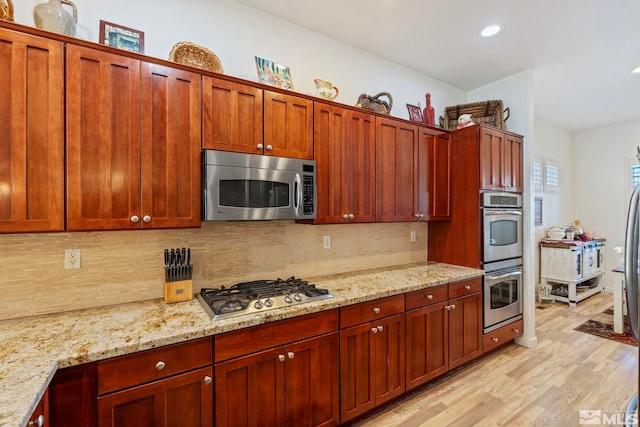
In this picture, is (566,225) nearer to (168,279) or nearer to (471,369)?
(471,369)

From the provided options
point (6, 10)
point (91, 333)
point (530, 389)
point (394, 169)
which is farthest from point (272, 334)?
point (530, 389)

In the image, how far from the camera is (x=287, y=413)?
1753 millimetres

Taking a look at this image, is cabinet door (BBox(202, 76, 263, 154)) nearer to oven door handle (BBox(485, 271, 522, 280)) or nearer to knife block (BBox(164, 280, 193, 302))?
knife block (BBox(164, 280, 193, 302))

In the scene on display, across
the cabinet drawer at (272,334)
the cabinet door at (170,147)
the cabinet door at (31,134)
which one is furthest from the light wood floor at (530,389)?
the cabinet door at (31,134)

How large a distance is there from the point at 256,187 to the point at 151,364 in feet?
3.60

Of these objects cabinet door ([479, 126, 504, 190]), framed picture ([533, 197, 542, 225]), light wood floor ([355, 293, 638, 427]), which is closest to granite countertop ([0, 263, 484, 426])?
light wood floor ([355, 293, 638, 427])

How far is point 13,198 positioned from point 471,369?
11.7ft

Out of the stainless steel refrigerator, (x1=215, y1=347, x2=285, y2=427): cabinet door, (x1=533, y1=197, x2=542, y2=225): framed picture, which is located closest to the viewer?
the stainless steel refrigerator

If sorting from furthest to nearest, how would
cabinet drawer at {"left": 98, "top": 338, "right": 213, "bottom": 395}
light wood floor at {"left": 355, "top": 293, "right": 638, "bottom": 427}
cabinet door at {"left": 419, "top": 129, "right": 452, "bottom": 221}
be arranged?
cabinet door at {"left": 419, "top": 129, "right": 452, "bottom": 221} → light wood floor at {"left": 355, "top": 293, "right": 638, "bottom": 427} → cabinet drawer at {"left": 98, "top": 338, "right": 213, "bottom": 395}

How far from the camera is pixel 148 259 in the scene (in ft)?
6.33

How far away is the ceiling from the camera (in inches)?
90.0

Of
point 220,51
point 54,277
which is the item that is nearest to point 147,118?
point 220,51

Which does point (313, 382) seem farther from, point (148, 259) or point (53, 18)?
point (53, 18)

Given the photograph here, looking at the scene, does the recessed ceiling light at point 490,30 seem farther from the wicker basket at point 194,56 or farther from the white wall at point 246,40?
the wicker basket at point 194,56
